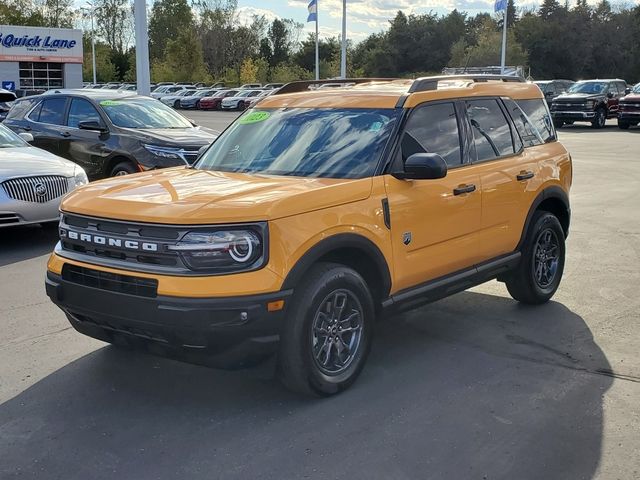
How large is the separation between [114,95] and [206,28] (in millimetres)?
71437

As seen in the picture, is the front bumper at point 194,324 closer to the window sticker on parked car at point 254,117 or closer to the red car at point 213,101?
the window sticker on parked car at point 254,117

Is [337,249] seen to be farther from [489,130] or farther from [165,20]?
[165,20]

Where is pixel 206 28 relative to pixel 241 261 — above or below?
above

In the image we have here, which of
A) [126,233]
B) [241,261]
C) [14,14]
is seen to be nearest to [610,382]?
[241,261]

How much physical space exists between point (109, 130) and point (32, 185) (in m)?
2.77

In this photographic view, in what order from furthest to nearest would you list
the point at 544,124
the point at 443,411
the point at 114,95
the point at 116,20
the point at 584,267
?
1. the point at 116,20
2. the point at 114,95
3. the point at 584,267
4. the point at 544,124
5. the point at 443,411

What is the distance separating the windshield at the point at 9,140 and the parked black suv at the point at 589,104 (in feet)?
78.9

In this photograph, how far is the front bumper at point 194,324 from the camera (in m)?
3.78

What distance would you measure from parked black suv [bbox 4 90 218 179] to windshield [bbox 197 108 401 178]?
5357mm

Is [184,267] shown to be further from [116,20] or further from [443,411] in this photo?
[116,20]

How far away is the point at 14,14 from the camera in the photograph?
7981 cm

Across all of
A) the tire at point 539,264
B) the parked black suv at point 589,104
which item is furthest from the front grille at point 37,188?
the parked black suv at point 589,104

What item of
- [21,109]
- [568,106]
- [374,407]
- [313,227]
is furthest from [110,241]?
[568,106]

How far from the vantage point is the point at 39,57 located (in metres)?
50.4
